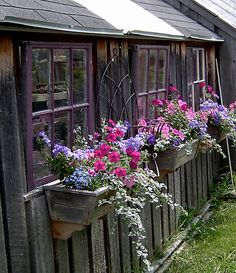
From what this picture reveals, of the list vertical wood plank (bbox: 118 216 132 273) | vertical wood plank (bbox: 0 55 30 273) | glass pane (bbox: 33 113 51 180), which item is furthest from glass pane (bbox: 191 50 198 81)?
vertical wood plank (bbox: 0 55 30 273)

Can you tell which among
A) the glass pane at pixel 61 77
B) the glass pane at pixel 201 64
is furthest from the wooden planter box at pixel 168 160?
the glass pane at pixel 201 64

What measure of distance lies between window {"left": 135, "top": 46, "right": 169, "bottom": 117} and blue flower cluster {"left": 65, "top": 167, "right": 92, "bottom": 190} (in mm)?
1915

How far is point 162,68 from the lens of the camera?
5867 millimetres

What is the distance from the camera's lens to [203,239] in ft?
20.4

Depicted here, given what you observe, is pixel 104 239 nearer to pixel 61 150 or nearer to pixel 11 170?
pixel 61 150

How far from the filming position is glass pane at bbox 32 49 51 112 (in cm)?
337

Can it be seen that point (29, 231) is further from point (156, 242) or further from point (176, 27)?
point (176, 27)

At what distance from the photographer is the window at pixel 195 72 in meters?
7.13

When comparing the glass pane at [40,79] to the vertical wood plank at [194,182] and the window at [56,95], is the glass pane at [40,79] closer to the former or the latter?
the window at [56,95]

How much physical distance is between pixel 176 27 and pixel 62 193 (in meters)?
3.49

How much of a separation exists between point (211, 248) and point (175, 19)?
304 centimetres

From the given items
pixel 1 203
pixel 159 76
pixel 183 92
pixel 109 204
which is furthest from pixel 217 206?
pixel 1 203

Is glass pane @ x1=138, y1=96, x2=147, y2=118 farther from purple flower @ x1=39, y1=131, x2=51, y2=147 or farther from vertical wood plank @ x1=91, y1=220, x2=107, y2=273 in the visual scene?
purple flower @ x1=39, y1=131, x2=51, y2=147

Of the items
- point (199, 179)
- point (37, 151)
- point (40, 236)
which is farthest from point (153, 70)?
point (40, 236)
